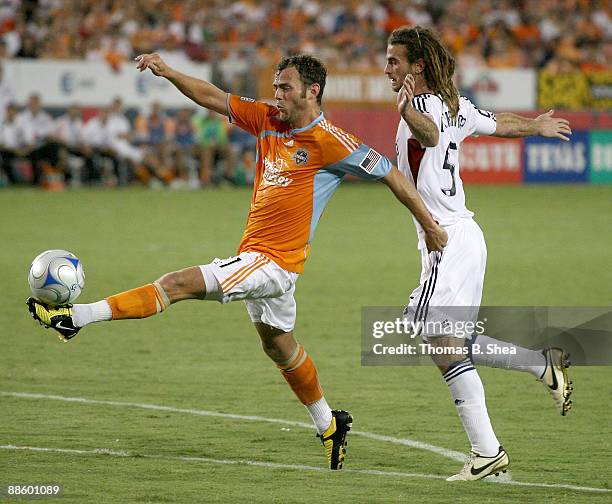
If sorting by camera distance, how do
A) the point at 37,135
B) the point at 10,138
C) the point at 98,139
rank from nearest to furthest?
the point at 10,138 < the point at 37,135 < the point at 98,139

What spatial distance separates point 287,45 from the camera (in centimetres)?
3059

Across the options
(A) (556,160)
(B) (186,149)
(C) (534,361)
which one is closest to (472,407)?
(C) (534,361)

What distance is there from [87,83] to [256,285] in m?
21.7

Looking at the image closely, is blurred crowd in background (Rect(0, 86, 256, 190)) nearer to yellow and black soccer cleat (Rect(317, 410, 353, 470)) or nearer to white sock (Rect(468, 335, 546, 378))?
yellow and black soccer cleat (Rect(317, 410, 353, 470))

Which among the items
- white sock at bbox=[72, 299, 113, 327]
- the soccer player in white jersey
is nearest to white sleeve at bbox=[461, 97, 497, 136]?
the soccer player in white jersey

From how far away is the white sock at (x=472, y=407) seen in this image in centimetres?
625

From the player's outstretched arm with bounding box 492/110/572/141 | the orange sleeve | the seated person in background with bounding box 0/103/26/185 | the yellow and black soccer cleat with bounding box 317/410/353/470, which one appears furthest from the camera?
the seated person in background with bounding box 0/103/26/185

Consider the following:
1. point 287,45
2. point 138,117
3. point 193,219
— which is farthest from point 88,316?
point 287,45

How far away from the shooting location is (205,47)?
2950 centimetres

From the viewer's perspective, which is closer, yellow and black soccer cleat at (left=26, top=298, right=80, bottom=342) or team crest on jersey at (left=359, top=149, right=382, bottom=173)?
yellow and black soccer cleat at (left=26, top=298, right=80, bottom=342)

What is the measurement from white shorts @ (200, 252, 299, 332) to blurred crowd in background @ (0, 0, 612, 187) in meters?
20.4

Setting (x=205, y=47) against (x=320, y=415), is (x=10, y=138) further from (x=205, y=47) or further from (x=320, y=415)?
(x=320, y=415)

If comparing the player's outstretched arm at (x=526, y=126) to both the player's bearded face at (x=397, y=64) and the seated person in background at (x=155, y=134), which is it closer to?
the player's bearded face at (x=397, y=64)

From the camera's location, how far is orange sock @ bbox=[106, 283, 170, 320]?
6035 millimetres
